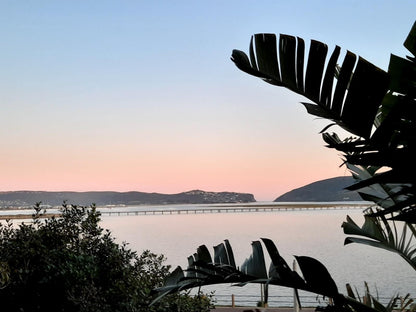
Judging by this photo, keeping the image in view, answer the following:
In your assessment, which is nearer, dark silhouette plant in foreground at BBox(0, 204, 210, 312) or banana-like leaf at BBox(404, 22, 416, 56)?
banana-like leaf at BBox(404, 22, 416, 56)

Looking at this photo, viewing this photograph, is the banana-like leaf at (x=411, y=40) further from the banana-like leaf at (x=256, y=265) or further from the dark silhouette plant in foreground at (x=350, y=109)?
the banana-like leaf at (x=256, y=265)

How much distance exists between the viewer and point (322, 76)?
265cm

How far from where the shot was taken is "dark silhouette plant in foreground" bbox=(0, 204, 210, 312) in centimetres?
1023

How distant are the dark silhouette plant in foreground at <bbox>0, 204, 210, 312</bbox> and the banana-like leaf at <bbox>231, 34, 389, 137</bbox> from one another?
7.64 metres

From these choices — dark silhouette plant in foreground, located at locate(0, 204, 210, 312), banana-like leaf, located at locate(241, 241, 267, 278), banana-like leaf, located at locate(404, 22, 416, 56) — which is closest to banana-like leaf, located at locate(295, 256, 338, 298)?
banana-like leaf, located at locate(241, 241, 267, 278)

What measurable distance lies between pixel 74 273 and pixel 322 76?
8.77 metres

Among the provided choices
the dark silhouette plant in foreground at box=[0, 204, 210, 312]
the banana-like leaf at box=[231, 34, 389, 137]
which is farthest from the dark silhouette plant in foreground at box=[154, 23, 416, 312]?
the dark silhouette plant in foreground at box=[0, 204, 210, 312]

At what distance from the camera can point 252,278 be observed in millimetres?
2965

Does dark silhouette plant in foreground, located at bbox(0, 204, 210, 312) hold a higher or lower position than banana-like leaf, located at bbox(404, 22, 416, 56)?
lower

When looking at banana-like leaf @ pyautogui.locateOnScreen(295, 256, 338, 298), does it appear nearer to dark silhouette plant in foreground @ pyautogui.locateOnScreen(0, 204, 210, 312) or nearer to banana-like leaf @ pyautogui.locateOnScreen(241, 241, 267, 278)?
banana-like leaf @ pyautogui.locateOnScreen(241, 241, 267, 278)

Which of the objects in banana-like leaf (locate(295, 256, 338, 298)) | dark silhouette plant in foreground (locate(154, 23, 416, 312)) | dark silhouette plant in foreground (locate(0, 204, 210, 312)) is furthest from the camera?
dark silhouette plant in foreground (locate(0, 204, 210, 312))

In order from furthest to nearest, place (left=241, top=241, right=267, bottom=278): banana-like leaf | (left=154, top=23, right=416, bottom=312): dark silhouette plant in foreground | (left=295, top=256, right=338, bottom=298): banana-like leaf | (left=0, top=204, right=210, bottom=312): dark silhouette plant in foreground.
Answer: (left=0, top=204, right=210, bottom=312): dark silhouette plant in foreground
(left=241, top=241, right=267, bottom=278): banana-like leaf
(left=295, top=256, right=338, bottom=298): banana-like leaf
(left=154, top=23, right=416, bottom=312): dark silhouette plant in foreground

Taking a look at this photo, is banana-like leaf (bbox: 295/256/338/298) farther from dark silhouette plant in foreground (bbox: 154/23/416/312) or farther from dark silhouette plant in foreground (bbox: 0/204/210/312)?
dark silhouette plant in foreground (bbox: 0/204/210/312)

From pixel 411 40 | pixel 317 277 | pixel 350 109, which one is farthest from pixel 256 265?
pixel 411 40
